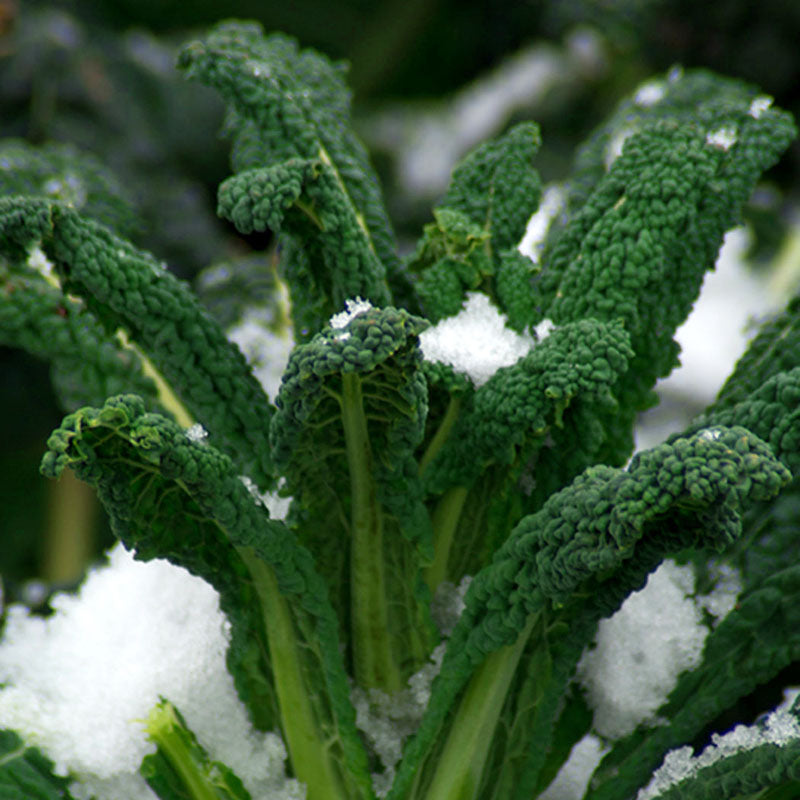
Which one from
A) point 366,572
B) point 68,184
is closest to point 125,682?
point 366,572

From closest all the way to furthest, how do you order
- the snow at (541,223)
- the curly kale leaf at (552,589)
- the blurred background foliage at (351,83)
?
the curly kale leaf at (552,589) < the snow at (541,223) < the blurred background foliage at (351,83)

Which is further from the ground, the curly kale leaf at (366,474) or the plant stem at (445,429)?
the plant stem at (445,429)

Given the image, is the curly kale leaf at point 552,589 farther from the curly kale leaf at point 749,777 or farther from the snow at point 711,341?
the snow at point 711,341

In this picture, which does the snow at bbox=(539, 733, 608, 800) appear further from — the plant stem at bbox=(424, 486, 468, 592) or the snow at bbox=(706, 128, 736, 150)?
the snow at bbox=(706, 128, 736, 150)

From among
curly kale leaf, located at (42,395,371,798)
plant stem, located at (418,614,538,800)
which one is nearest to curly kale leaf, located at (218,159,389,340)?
curly kale leaf, located at (42,395,371,798)

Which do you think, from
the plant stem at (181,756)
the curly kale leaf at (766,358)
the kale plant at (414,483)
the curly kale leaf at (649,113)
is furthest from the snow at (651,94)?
the plant stem at (181,756)

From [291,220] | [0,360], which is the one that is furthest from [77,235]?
[0,360]

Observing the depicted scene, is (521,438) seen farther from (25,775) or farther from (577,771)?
(25,775)
